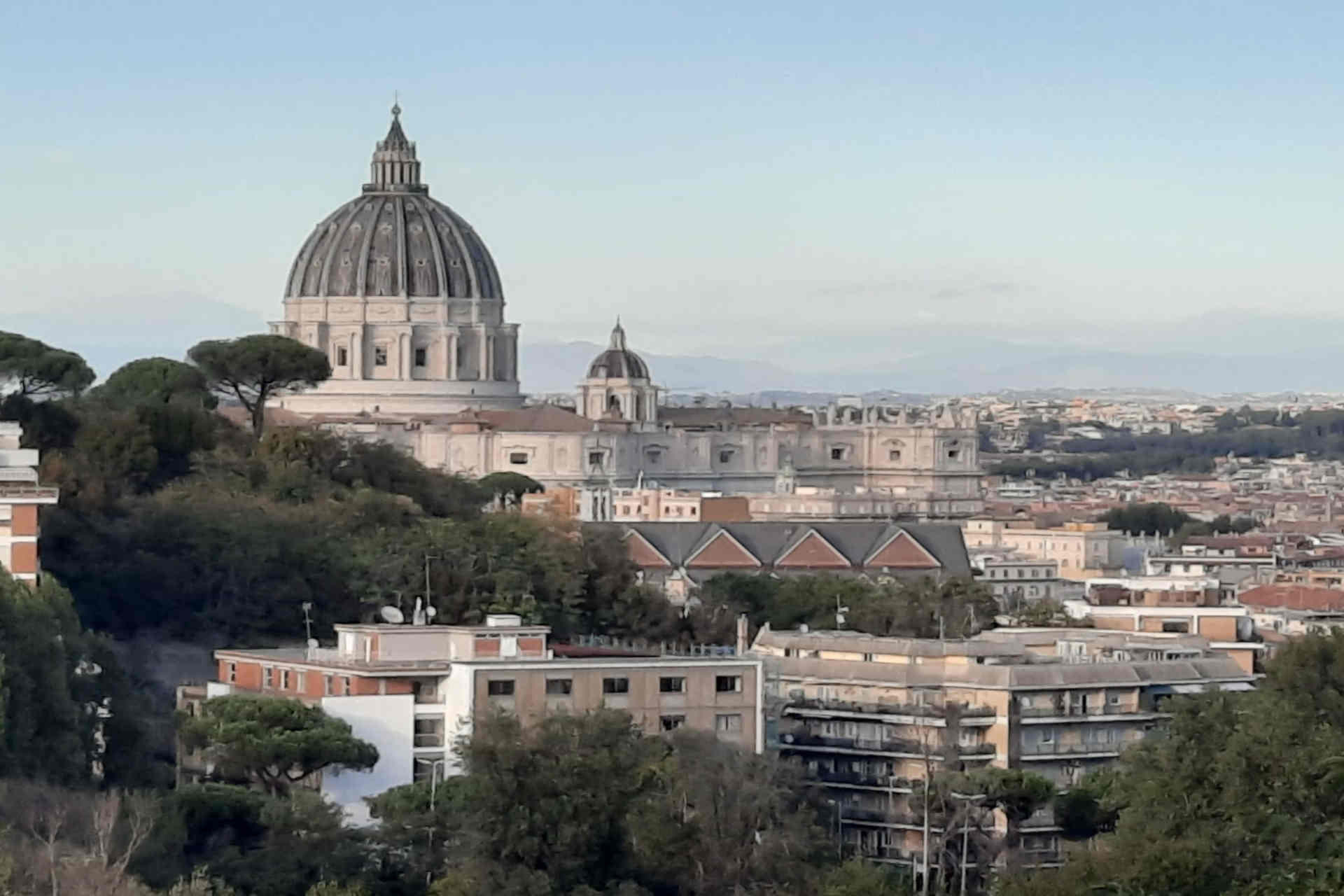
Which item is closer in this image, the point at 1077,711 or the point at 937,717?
the point at 937,717

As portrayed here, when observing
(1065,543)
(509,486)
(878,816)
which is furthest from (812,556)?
(878,816)

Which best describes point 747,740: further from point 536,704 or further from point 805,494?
point 805,494

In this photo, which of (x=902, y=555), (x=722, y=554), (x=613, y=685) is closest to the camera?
(x=613, y=685)

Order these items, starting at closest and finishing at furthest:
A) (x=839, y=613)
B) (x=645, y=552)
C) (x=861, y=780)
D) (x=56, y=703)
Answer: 1. (x=56, y=703)
2. (x=861, y=780)
3. (x=839, y=613)
4. (x=645, y=552)

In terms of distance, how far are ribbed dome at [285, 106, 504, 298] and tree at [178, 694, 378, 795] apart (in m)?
94.3

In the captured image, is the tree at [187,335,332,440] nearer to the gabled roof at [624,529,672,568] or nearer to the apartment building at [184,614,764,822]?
the gabled roof at [624,529,672,568]

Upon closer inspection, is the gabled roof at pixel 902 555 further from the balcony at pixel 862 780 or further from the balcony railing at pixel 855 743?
the balcony at pixel 862 780

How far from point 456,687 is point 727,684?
10.7 feet

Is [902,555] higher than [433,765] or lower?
higher

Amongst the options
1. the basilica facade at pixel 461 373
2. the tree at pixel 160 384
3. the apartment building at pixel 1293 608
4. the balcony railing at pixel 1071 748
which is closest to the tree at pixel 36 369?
the tree at pixel 160 384

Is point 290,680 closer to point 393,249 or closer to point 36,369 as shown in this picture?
point 36,369

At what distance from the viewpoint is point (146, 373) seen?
83.4 metres

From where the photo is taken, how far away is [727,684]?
4962 centimetres

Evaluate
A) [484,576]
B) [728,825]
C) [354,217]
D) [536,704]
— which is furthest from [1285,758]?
[354,217]
